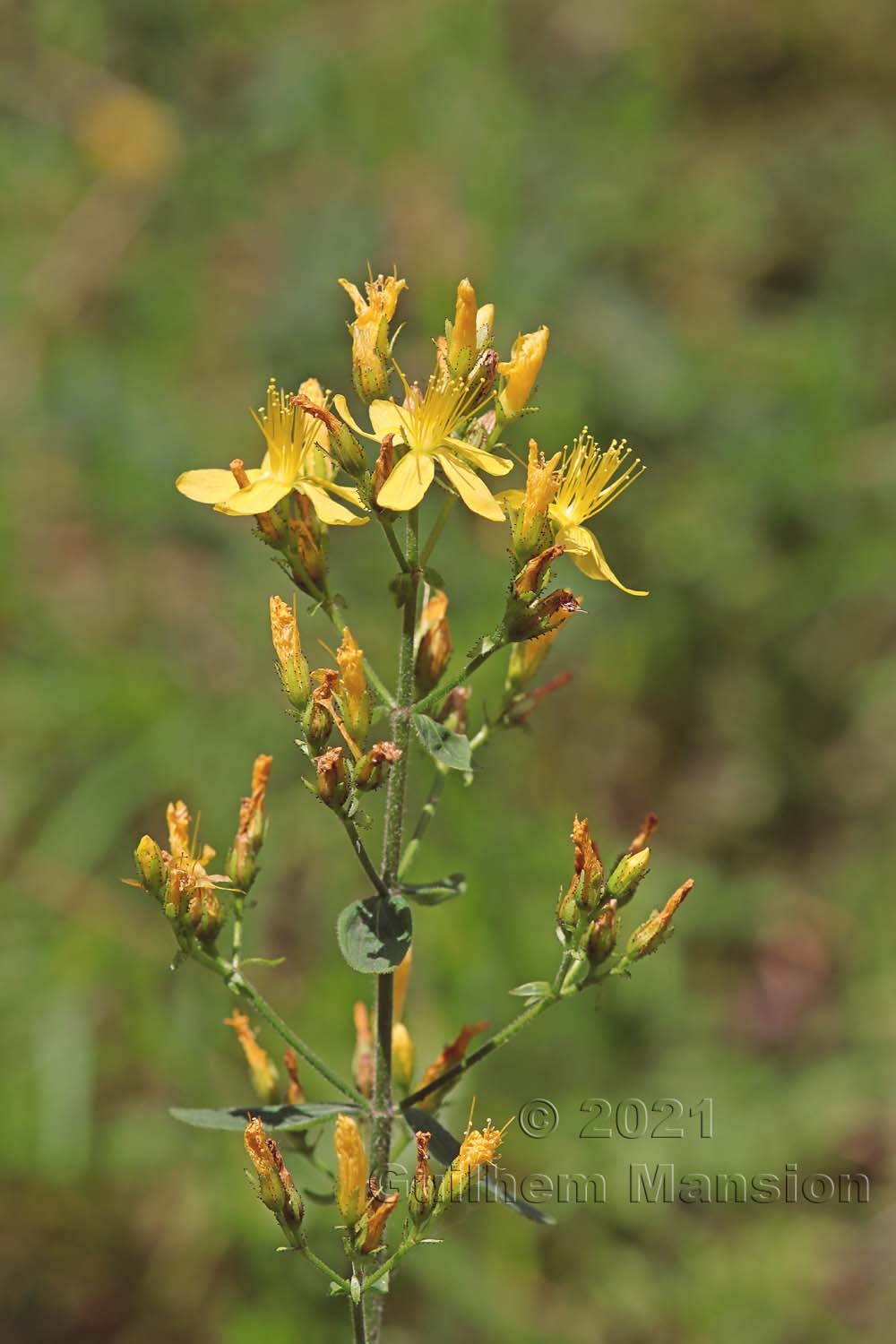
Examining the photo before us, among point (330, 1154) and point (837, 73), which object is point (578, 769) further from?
point (837, 73)

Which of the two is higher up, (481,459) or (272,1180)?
(481,459)

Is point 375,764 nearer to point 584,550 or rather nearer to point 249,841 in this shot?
point 249,841

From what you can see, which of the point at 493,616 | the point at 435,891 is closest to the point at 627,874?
the point at 435,891

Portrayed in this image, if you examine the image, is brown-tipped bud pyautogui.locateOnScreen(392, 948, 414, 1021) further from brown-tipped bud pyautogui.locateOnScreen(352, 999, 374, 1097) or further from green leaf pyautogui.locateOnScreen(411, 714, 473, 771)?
green leaf pyautogui.locateOnScreen(411, 714, 473, 771)

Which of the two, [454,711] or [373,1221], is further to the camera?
[454,711]

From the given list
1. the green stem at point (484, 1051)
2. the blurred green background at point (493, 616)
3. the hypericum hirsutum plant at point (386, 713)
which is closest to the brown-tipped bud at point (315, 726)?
the hypericum hirsutum plant at point (386, 713)

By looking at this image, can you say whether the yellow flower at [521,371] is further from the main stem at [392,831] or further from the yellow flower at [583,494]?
the main stem at [392,831]

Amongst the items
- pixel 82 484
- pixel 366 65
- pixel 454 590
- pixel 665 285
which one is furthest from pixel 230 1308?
pixel 366 65
